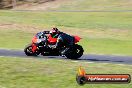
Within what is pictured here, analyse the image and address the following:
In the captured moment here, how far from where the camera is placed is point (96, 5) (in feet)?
274

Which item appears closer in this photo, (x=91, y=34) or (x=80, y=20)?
(x=91, y=34)

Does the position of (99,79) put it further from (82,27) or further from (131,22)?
(131,22)

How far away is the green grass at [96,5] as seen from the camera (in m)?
80.4

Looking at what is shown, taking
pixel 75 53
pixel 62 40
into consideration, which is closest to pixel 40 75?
pixel 62 40

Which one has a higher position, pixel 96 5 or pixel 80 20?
pixel 96 5

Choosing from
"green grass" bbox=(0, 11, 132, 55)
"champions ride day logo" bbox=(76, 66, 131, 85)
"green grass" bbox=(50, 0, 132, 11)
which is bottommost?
"green grass" bbox=(0, 11, 132, 55)

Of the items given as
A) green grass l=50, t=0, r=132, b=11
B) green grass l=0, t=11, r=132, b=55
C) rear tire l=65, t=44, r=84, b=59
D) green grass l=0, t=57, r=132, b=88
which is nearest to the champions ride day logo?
green grass l=0, t=57, r=132, b=88

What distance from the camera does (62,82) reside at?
15047mm

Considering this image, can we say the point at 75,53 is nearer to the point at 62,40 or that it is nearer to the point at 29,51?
the point at 62,40

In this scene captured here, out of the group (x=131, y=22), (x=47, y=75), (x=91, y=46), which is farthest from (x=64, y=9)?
(x=47, y=75)

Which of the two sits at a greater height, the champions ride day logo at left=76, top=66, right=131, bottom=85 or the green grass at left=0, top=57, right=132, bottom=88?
the champions ride day logo at left=76, top=66, right=131, bottom=85

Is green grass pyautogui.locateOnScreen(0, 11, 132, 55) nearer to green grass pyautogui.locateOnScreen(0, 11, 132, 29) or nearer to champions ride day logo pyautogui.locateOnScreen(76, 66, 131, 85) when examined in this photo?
green grass pyautogui.locateOnScreen(0, 11, 132, 29)

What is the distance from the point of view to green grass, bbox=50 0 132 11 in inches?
3164

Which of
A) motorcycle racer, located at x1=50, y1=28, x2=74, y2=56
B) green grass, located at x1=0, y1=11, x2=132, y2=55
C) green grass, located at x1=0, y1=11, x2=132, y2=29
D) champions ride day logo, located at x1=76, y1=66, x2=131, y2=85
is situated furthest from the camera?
green grass, located at x1=0, y1=11, x2=132, y2=29
